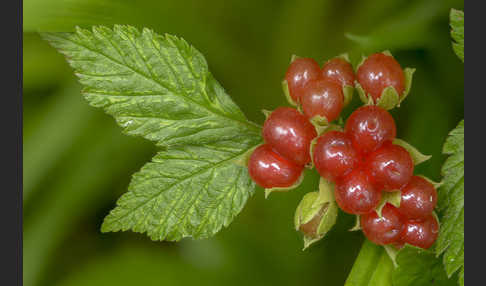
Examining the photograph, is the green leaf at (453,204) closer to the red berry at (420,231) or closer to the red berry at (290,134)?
the red berry at (420,231)

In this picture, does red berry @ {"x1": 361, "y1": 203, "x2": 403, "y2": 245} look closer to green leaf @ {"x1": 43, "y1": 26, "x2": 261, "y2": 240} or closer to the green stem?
the green stem

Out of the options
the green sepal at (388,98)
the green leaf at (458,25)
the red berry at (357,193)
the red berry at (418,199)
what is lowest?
the red berry at (418,199)

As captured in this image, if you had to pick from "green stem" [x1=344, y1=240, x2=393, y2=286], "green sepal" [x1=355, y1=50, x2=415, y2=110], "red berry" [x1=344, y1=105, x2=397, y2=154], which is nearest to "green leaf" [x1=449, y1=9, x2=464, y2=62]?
"green sepal" [x1=355, y1=50, x2=415, y2=110]

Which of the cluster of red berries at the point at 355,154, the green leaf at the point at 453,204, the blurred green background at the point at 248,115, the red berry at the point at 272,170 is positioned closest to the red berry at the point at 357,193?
the cluster of red berries at the point at 355,154

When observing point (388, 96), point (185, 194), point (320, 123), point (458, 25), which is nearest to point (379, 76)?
point (388, 96)

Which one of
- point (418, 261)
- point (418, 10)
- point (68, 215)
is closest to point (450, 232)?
point (418, 261)

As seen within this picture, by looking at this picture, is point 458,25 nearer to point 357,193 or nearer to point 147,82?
point 357,193

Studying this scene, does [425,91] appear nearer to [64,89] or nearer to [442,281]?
[442,281]
